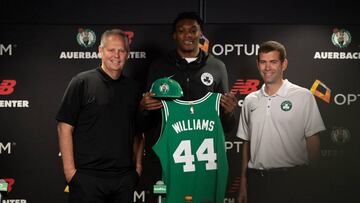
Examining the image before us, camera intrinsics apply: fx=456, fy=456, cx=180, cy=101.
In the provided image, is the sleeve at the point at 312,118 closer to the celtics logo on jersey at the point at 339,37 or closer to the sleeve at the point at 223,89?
the celtics logo on jersey at the point at 339,37

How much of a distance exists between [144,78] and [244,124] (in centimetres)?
94

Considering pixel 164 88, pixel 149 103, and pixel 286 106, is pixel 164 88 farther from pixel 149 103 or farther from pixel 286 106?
pixel 286 106

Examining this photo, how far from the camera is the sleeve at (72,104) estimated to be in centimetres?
298

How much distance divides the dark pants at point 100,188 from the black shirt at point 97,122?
5 cm

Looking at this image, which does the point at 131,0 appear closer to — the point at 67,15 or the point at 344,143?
the point at 67,15

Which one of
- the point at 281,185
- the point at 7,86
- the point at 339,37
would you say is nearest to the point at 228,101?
the point at 281,185

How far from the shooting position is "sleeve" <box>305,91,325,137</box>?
3.74m

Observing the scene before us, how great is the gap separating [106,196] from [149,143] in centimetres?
90

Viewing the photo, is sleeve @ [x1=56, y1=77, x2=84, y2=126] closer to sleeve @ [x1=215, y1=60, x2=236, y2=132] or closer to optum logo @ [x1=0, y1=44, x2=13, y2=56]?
sleeve @ [x1=215, y1=60, x2=236, y2=132]

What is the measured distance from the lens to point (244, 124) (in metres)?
3.84

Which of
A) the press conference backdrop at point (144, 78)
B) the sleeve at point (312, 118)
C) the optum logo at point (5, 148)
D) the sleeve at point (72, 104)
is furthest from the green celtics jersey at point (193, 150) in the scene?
the optum logo at point (5, 148)

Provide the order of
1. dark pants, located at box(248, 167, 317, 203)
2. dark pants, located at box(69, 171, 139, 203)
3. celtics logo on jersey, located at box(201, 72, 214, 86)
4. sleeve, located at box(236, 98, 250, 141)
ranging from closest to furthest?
dark pants, located at box(69, 171, 139, 203), celtics logo on jersey, located at box(201, 72, 214, 86), dark pants, located at box(248, 167, 317, 203), sleeve, located at box(236, 98, 250, 141)

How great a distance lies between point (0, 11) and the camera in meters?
3.97

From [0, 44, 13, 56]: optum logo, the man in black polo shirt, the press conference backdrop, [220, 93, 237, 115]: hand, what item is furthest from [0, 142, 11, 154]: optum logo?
[220, 93, 237, 115]: hand
